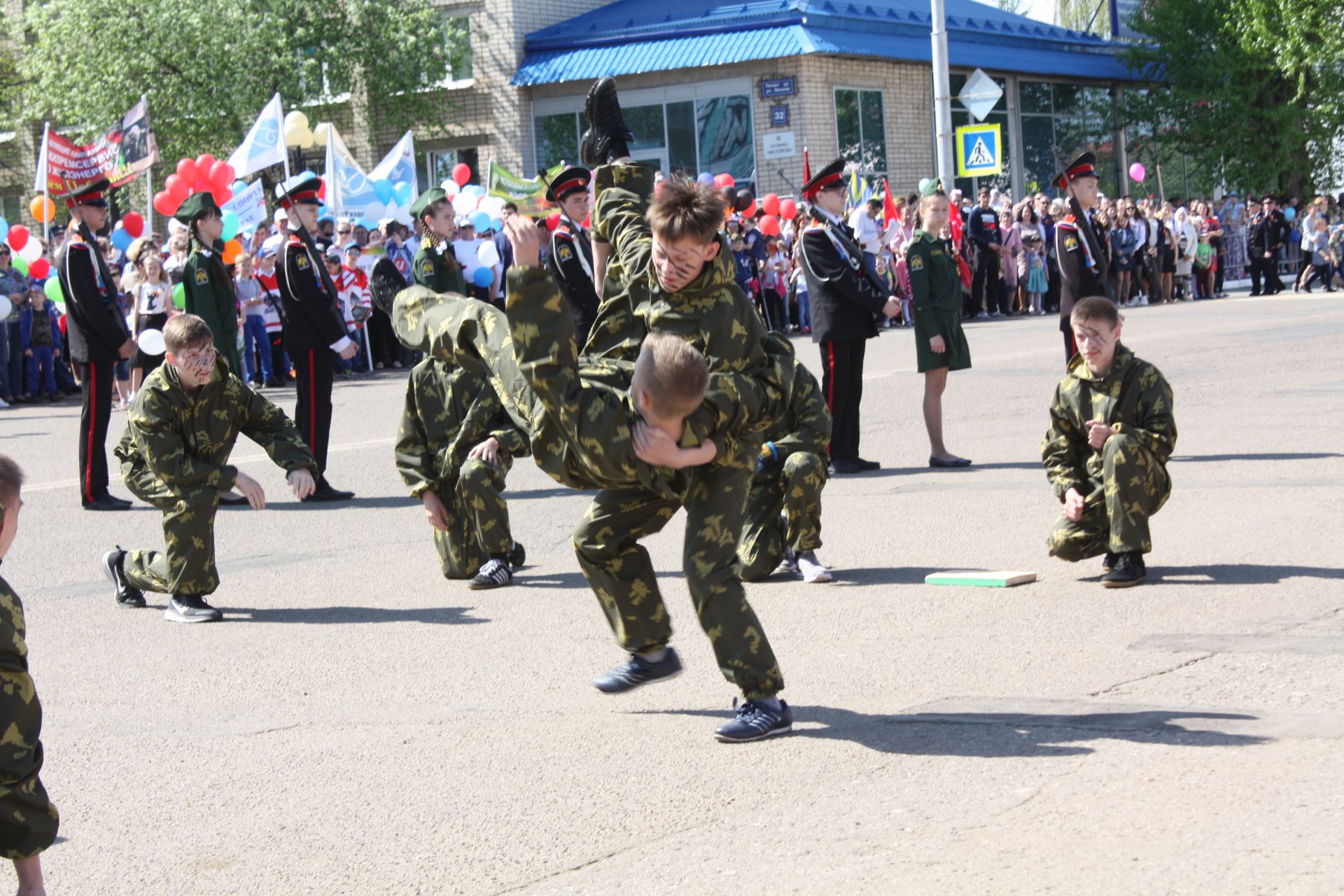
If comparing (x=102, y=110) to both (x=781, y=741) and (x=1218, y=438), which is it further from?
(x=781, y=741)

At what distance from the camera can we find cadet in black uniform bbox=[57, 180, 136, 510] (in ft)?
36.8

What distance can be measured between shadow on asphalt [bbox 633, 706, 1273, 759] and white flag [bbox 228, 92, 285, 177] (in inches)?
803

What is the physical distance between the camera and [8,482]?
12.8ft

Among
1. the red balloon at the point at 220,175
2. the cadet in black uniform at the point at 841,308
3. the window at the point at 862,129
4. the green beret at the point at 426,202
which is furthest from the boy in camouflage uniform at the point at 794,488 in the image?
the window at the point at 862,129

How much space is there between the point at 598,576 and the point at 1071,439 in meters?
2.88

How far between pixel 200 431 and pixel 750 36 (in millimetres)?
26582

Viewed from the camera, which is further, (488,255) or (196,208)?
(488,255)


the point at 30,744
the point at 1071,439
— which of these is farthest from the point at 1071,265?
the point at 30,744

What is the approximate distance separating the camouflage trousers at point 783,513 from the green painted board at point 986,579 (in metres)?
0.60

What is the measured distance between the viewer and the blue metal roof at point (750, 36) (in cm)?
3241

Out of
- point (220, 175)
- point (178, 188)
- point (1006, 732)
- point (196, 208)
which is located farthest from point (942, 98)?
point (1006, 732)

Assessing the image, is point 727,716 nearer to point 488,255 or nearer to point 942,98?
point 488,255

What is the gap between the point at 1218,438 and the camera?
11.7m

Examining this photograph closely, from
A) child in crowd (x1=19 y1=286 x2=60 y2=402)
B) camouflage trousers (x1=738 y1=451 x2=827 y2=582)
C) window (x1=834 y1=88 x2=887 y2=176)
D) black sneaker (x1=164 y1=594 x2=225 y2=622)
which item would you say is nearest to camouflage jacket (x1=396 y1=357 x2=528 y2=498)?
black sneaker (x1=164 y1=594 x2=225 y2=622)
